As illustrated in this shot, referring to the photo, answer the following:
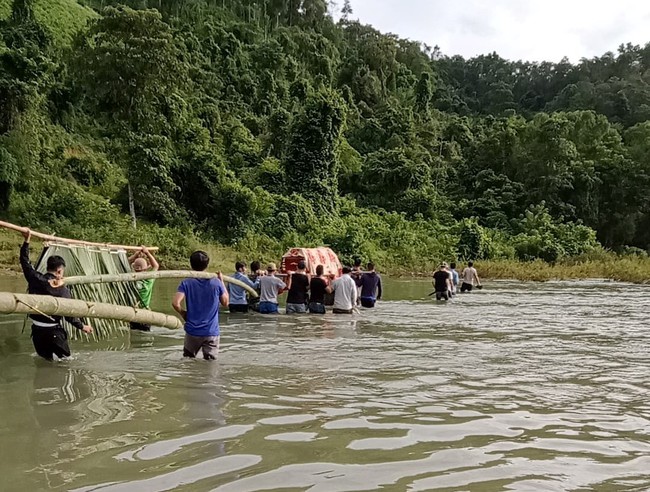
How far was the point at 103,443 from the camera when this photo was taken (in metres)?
4.79

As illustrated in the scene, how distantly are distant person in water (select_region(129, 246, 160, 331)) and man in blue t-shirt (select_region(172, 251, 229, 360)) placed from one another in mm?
3162

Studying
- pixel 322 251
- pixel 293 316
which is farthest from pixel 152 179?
pixel 293 316

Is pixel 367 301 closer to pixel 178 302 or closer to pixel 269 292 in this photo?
pixel 269 292

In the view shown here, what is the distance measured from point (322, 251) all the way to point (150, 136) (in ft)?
68.7

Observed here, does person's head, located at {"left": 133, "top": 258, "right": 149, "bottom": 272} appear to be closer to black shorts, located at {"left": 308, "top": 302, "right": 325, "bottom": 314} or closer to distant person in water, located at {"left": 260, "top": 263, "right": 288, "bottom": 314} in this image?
distant person in water, located at {"left": 260, "top": 263, "right": 288, "bottom": 314}

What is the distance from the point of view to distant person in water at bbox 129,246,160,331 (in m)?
10.9

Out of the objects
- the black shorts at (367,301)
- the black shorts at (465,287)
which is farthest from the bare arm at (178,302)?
the black shorts at (465,287)

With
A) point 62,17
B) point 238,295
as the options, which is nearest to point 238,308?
point 238,295

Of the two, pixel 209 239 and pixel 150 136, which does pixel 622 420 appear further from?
pixel 150 136

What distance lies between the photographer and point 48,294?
303 inches

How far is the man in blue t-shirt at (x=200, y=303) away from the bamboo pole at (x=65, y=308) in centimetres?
96

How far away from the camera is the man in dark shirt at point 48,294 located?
7730mm

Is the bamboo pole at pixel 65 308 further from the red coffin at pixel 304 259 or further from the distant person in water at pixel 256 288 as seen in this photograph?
the red coffin at pixel 304 259

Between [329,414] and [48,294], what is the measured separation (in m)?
3.73
